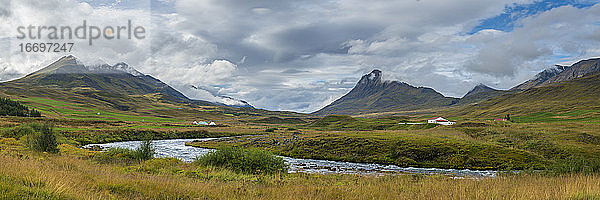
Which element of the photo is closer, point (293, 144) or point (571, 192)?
point (571, 192)

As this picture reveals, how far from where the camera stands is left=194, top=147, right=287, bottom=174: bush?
22.7 meters

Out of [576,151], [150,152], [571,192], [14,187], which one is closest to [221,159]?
[150,152]

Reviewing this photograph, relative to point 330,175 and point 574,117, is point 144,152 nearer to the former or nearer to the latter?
point 330,175

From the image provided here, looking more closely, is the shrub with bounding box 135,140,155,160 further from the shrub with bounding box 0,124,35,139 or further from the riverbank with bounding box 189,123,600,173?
the shrub with bounding box 0,124,35,139

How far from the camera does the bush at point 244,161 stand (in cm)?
2270

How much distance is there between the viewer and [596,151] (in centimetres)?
3581

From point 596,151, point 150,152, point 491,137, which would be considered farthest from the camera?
point 491,137

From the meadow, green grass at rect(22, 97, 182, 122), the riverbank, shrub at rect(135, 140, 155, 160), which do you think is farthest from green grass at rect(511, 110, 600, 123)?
green grass at rect(22, 97, 182, 122)

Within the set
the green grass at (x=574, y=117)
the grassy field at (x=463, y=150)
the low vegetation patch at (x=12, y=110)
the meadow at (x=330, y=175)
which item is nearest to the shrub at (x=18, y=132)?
the meadow at (x=330, y=175)

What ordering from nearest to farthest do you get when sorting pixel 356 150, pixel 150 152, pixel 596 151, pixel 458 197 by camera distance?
1. pixel 458 197
2. pixel 150 152
3. pixel 596 151
4. pixel 356 150

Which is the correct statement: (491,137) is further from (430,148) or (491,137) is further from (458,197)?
(458,197)

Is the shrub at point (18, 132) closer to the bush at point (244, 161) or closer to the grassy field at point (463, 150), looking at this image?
the grassy field at point (463, 150)

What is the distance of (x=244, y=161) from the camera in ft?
77.0

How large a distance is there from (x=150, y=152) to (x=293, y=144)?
28020 millimetres
